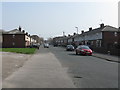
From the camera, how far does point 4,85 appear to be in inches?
283

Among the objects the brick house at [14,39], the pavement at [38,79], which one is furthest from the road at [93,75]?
the brick house at [14,39]

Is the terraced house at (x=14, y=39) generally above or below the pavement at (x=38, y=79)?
above

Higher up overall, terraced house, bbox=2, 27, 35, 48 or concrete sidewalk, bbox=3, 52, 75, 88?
terraced house, bbox=2, 27, 35, 48

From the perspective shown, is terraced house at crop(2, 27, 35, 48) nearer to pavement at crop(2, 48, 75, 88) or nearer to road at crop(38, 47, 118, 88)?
road at crop(38, 47, 118, 88)

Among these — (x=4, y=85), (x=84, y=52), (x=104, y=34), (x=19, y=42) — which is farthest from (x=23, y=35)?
(x=4, y=85)

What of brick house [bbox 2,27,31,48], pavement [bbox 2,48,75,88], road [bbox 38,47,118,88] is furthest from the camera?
brick house [bbox 2,27,31,48]

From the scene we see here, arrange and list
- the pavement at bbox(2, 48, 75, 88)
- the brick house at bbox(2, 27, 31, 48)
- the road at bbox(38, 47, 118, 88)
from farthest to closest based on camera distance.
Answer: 1. the brick house at bbox(2, 27, 31, 48)
2. the road at bbox(38, 47, 118, 88)
3. the pavement at bbox(2, 48, 75, 88)

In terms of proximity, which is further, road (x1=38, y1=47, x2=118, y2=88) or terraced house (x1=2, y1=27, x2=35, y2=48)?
terraced house (x1=2, y1=27, x2=35, y2=48)

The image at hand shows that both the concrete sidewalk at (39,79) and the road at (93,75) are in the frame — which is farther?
the road at (93,75)

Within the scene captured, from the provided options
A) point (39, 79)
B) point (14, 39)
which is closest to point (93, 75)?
point (39, 79)

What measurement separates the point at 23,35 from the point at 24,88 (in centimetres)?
6059

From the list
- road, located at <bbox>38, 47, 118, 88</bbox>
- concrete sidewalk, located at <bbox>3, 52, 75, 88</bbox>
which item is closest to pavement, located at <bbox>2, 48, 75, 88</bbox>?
concrete sidewalk, located at <bbox>3, 52, 75, 88</bbox>

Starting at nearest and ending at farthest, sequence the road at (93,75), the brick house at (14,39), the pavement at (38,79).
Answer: the pavement at (38,79)
the road at (93,75)
the brick house at (14,39)

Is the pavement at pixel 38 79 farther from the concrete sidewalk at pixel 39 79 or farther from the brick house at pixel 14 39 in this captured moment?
the brick house at pixel 14 39
